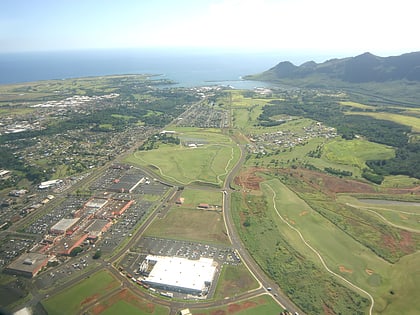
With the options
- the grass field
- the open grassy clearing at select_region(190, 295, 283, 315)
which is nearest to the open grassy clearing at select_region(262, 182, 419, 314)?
the open grassy clearing at select_region(190, 295, 283, 315)

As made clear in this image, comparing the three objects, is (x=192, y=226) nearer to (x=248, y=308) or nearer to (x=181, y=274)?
(x=181, y=274)

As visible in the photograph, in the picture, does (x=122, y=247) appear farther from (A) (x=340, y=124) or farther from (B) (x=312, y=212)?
(A) (x=340, y=124)

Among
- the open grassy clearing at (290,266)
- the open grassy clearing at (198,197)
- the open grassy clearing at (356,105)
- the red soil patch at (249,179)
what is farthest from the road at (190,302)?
the open grassy clearing at (356,105)

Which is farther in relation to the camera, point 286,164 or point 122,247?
point 286,164

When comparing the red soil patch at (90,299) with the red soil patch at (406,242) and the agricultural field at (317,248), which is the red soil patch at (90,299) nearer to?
the agricultural field at (317,248)

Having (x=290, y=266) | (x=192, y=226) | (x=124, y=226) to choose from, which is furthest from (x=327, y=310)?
(x=124, y=226)

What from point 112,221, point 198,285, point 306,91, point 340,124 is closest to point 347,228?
point 198,285
